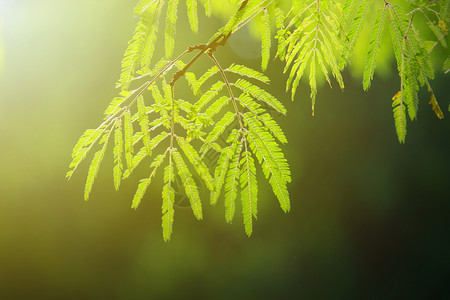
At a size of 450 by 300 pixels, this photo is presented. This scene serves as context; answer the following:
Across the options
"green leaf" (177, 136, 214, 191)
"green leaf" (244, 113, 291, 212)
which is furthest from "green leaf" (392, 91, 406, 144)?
"green leaf" (177, 136, 214, 191)

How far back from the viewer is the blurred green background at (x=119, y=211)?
7.80 metres

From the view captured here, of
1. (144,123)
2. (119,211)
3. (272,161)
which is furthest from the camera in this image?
(119,211)

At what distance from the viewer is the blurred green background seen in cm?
780

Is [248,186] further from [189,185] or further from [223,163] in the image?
[189,185]

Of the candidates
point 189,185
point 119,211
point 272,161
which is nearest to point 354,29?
point 272,161

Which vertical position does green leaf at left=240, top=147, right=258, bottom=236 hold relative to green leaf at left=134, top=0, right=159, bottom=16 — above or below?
below

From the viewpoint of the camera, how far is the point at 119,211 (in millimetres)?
7891

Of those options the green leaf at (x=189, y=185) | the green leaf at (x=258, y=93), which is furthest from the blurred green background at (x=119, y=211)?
the green leaf at (x=258, y=93)

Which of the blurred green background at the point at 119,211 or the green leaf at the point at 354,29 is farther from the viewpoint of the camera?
the blurred green background at the point at 119,211

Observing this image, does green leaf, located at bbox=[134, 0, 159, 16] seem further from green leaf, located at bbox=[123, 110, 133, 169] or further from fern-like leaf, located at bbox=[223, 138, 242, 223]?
fern-like leaf, located at bbox=[223, 138, 242, 223]

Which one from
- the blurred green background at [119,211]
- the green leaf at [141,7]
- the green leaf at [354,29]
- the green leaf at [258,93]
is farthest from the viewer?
the blurred green background at [119,211]

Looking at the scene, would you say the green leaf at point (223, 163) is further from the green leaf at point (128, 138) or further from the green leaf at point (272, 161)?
the green leaf at point (128, 138)

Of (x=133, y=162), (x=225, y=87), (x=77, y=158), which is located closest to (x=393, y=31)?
(x=225, y=87)

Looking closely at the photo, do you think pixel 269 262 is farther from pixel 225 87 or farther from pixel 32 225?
pixel 225 87
